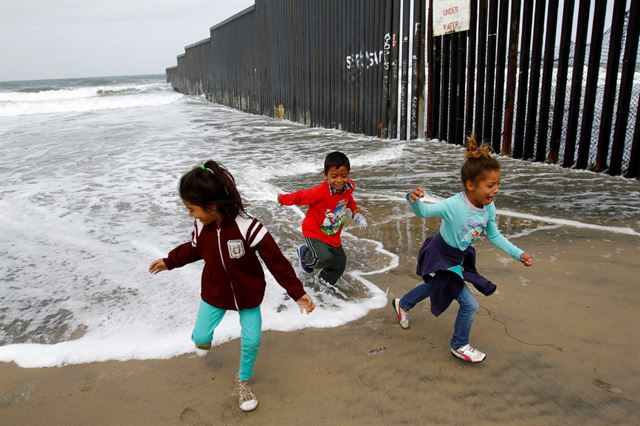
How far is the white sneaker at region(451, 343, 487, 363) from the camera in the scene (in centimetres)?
260

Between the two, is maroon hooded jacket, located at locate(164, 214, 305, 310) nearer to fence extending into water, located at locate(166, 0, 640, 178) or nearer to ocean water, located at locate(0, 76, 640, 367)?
ocean water, located at locate(0, 76, 640, 367)

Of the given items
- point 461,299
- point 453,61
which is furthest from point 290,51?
point 461,299

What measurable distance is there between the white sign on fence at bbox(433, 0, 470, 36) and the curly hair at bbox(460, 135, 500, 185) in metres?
6.48

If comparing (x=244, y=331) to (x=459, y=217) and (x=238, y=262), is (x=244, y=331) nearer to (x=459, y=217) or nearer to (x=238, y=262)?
(x=238, y=262)

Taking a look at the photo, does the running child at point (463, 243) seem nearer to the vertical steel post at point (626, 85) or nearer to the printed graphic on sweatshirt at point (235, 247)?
the printed graphic on sweatshirt at point (235, 247)

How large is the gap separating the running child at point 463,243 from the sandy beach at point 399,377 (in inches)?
10.6

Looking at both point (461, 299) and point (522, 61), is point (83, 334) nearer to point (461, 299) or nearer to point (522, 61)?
point (461, 299)

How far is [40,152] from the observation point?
1051 centimetres

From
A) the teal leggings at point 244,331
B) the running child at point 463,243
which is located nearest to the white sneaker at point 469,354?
the running child at point 463,243

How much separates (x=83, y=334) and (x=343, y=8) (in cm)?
973

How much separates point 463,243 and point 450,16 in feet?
22.8

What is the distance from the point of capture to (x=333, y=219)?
134 inches

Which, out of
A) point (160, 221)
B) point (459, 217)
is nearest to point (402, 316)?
point (459, 217)

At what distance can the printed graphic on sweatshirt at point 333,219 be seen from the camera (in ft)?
11.1
